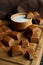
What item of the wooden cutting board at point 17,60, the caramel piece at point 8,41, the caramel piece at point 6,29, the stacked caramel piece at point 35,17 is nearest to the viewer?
the wooden cutting board at point 17,60

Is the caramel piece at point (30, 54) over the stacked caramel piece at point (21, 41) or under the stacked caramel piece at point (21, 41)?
under

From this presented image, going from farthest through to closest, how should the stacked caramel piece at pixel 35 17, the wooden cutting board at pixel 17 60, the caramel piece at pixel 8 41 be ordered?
1. the stacked caramel piece at pixel 35 17
2. the caramel piece at pixel 8 41
3. the wooden cutting board at pixel 17 60

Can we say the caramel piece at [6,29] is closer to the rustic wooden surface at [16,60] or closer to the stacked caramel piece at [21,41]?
the stacked caramel piece at [21,41]

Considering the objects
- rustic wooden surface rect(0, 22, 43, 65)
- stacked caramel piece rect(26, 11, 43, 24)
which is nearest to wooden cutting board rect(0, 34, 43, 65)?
rustic wooden surface rect(0, 22, 43, 65)

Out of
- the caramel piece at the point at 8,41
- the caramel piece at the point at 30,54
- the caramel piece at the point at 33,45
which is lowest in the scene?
the caramel piece at the point at 30,54

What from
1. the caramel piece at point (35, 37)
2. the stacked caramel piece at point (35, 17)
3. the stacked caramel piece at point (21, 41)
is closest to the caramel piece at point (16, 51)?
the stacked caramel piece at point (21, 41)

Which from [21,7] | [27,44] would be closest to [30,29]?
[27,44]

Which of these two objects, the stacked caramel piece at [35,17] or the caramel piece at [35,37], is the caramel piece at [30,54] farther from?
the stacked caramel piece at [35,17]

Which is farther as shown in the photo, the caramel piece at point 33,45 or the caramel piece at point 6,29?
the caramel piece at point 6,29

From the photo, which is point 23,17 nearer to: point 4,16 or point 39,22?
point 39,22

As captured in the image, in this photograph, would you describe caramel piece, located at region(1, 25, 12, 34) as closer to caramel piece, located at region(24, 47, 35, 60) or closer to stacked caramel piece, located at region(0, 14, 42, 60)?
stacked caramel piece, located at region(0, 14, 42, 60)

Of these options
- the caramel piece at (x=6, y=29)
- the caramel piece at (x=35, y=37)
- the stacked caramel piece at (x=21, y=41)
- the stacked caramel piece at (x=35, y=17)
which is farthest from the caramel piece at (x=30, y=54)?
the stacked caramel piece at (x=35, y=17)
